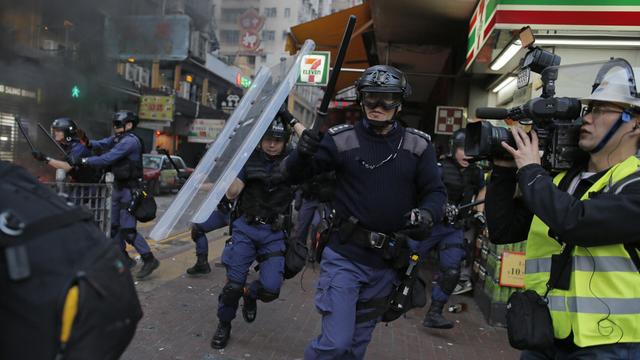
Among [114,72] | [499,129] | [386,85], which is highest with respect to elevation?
[114,72]

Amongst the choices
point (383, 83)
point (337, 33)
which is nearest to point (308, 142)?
point (383, 83)

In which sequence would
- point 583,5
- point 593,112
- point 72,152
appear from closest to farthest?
point 593,112, point 583,5, point 72,152

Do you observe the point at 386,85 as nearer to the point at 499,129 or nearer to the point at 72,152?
the point at 499,129

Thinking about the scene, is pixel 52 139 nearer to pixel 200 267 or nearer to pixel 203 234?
pixel 203 234

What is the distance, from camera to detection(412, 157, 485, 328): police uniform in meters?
4.70

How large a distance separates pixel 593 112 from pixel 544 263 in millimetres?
636

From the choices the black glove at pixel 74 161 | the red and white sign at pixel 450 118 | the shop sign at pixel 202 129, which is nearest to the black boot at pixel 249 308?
the black glove at pixel 74 161

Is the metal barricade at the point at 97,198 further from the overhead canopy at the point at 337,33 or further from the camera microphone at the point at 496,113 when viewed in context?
the overhead canopy at the point at 337,33

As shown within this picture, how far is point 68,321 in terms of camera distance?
1050 millimetres

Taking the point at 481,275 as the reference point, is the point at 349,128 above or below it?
above

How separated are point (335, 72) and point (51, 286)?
1925 mm

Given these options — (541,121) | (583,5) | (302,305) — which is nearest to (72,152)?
(302,305)

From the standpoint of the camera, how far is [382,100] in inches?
109

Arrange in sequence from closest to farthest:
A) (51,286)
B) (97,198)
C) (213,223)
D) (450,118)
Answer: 1. (51,286)
2. (97,198)
3. (213,223)
4. (450,118)
